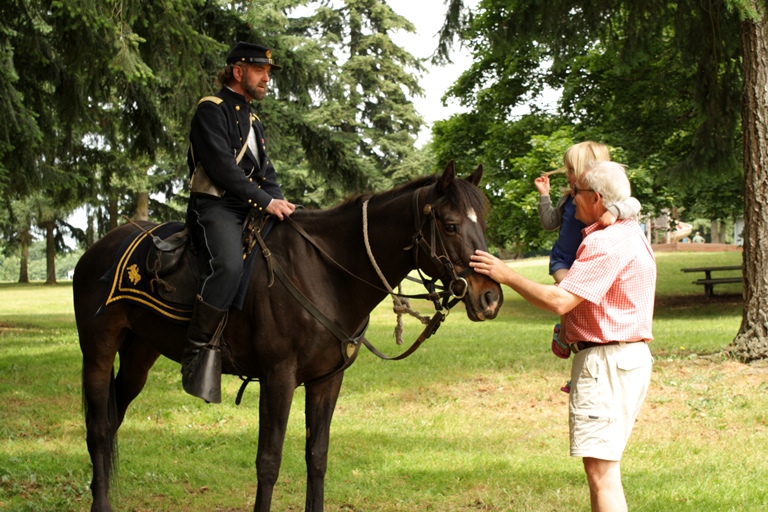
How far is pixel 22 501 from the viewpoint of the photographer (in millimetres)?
5902

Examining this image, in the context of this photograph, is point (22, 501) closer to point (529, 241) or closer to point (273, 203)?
point (273, 203)

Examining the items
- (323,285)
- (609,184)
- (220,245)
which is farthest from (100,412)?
(609,184)

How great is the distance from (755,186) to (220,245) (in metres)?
8.11

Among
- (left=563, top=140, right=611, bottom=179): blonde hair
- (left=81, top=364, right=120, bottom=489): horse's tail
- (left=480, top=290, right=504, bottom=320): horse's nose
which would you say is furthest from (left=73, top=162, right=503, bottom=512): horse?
(left=81, top=364, right=120, bottom=489): horse's tail

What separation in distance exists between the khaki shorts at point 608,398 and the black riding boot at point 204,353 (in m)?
2.15

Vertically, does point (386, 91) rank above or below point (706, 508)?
above

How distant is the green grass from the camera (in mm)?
5965

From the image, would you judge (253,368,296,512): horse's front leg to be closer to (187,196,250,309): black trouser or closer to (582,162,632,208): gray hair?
(187,196,250,309): black trouser

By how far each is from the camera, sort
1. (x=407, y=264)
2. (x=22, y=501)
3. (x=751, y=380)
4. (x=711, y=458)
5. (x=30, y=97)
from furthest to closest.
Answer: (x=30, y=97) → (x=751, y=380) → (x=711, y=458) → (x=22, y=501) → (x=407, y=264)

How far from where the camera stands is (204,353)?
4.77 meters

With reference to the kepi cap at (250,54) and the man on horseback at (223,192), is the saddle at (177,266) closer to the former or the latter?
the man on horseback at (223,192)

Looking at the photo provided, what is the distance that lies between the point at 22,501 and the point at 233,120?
10.9 feet

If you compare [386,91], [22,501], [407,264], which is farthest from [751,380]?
[386,91]

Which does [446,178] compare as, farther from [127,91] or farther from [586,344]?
[127,91]
